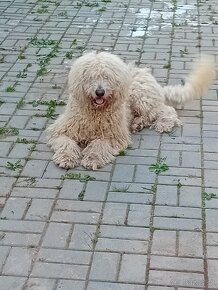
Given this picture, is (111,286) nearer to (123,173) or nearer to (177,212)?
(177,212)

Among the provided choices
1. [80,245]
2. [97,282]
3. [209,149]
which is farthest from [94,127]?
[97,282]

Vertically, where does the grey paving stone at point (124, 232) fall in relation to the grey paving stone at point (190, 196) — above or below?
above

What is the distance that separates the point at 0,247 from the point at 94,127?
166cm

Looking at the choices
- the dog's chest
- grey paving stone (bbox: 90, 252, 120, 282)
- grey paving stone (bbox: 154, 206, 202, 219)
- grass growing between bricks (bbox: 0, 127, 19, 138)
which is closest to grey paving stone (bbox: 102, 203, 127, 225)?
grey paving stone (bbox: 154, 206, 202, 219)

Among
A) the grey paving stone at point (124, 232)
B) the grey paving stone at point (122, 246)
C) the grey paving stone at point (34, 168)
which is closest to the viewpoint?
the grey paving stone at point (122, 246)

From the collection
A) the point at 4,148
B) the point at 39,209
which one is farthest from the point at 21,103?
the point at 39,209

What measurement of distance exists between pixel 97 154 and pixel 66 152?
28 cm

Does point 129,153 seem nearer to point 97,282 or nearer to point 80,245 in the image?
point 80,245

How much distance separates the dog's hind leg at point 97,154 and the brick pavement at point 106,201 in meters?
0.07

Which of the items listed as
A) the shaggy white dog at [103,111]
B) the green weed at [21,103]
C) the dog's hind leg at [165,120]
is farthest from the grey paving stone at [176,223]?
the green weed at [21,103]

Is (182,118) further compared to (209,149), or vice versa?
(182,118)

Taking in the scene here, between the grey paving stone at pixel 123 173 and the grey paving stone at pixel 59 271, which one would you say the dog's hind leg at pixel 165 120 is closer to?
the grey paving stone at pixel 123 173

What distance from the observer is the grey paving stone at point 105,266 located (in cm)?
373

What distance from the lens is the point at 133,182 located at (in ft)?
15.9
